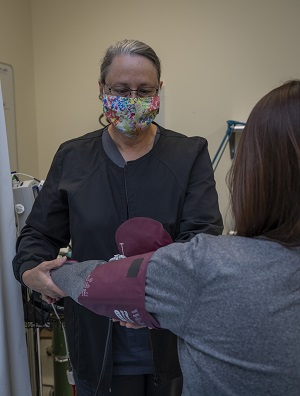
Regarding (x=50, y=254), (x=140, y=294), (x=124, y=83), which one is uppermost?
(x=124, y=83)

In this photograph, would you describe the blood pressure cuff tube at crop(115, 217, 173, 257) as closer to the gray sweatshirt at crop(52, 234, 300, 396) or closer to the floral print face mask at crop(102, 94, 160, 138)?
the gray sweatshirt at crop(52, 234, 300, 396)

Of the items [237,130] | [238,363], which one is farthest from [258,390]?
[237,130]

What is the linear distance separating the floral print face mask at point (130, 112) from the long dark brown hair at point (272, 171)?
54 cm

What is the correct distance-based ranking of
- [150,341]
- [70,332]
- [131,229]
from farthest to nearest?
[70,332] < [150,341] < [131,229]

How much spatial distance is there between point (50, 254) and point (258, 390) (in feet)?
2.34

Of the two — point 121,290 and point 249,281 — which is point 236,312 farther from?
point 121,290

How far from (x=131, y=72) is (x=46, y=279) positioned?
61 cm

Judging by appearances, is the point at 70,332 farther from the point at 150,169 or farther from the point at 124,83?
the point at 124,83

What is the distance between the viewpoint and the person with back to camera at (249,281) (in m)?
0.58

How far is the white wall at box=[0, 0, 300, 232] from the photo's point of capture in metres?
2.31

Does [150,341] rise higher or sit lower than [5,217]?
lower

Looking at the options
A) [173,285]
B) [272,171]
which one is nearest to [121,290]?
[173,285]

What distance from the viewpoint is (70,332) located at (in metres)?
1.15

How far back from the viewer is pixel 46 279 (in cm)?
98
